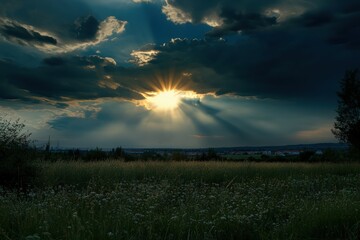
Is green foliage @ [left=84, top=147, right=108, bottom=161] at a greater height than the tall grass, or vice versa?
green foliage @ [left=84, top=147, right=108, bottom=161]

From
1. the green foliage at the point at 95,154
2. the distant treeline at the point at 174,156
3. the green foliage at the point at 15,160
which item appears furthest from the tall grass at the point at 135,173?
the green foliage at the point at 95,154

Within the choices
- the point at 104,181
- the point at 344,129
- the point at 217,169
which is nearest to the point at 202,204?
the point at 104,181

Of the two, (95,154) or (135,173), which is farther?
(95,154)

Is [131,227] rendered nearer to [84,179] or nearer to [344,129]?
[84,179]

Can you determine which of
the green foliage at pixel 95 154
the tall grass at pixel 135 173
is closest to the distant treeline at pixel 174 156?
the green foliage at pixel 95 154

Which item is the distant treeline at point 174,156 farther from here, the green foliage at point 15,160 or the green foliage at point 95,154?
the green foliage at point 15,160

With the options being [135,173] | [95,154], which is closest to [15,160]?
[135,173]

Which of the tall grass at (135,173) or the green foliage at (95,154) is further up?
the green foliage at (95,154)

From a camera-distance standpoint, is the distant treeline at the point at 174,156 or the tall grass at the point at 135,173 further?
the distant treeline at the point at 174,156

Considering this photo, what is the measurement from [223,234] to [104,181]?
10.8 meters

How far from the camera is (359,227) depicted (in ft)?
24.0

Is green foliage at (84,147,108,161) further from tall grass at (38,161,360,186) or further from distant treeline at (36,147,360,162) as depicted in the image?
tall grass at (38,161,360,186)

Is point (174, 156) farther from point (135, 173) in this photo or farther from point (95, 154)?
point (135, 173)

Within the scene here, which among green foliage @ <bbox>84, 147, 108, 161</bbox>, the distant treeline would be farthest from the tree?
green foliage @ <bbox>84, 147, 108, 161</bbox>
